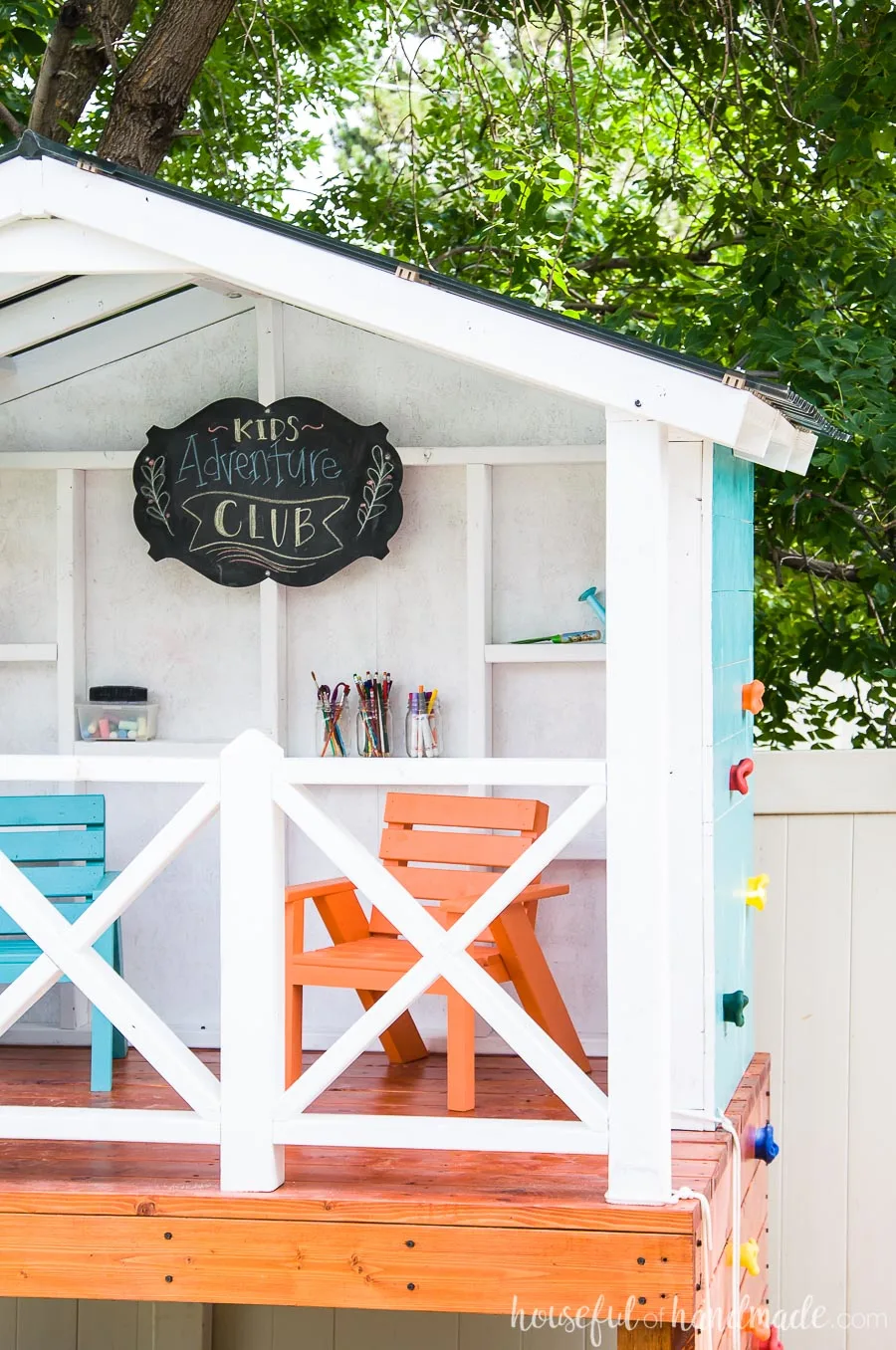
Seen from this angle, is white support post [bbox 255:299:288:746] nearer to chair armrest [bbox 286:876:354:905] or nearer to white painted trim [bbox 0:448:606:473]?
white painted trim [bbox 0:448:606:473]

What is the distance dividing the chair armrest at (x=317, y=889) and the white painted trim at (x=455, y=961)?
86cm

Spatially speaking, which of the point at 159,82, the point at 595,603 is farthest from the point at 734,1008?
the point at 159,82

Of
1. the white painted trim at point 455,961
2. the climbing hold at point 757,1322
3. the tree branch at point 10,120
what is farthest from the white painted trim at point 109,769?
the tree branch at point 10,120

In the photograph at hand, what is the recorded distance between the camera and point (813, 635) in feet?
20.6

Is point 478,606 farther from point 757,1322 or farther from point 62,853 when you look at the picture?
point 757,1322

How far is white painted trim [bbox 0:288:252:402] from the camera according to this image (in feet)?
15.6

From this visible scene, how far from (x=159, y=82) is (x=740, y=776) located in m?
3.77

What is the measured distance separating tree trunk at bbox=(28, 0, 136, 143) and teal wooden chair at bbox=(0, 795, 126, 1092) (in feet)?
8.85

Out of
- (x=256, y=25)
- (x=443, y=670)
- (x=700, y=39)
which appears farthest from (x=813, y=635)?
(x=256, y=25)

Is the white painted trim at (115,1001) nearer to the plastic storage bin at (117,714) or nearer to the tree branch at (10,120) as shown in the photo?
the plastic storage bin at (117,714)

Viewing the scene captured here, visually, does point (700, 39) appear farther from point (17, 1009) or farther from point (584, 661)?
point (17, 1009)

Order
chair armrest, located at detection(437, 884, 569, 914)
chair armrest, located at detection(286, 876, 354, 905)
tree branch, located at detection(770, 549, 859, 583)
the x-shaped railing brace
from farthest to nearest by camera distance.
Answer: tree branch, located at detection(770, 549, 859, 583), chair armrest, located at detection(286, 876, 354, 905), chair armrest, located at detection(437, 884, 569, 914), the x-shaped railing brace

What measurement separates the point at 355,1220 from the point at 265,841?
32.4 inches

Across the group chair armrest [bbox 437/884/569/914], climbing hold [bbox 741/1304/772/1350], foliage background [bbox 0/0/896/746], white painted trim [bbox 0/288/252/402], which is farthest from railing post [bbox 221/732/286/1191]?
foliage background [bbox 0/0/896/746]
